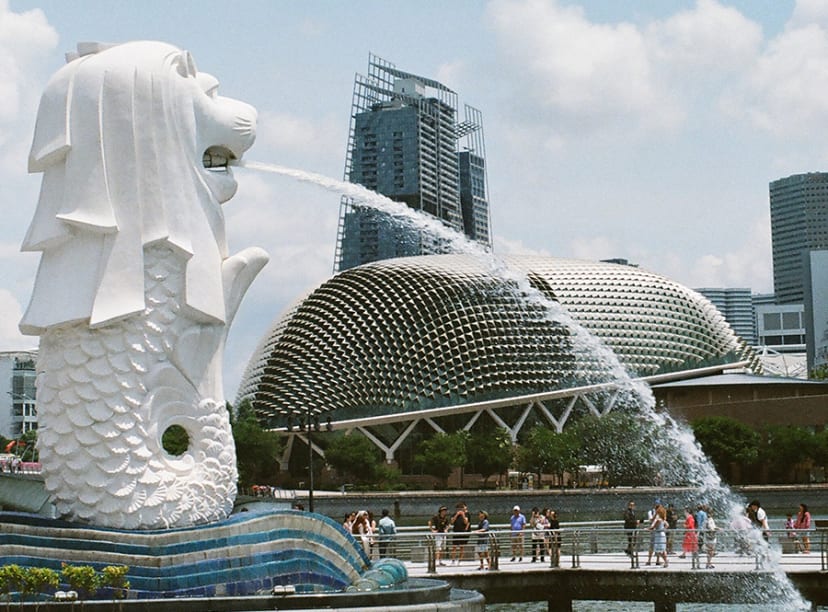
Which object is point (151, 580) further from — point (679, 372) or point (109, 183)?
point (679, 372)

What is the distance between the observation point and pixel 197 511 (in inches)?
636

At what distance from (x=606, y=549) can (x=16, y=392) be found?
112726 mm

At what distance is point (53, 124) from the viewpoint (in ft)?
52.7

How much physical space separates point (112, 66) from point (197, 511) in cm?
527

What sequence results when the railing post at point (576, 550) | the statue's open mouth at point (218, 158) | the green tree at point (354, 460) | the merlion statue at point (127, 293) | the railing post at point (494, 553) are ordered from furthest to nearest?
the green tree at point (354, 460) → the railing post at point (576, 550) → the railing post at point (494, 553) → the statue's open mouth at point (218, 158) → the merlion statue at point (127, 293)

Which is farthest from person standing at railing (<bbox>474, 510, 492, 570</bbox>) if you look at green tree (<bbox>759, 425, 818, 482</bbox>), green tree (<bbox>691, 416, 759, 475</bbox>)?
green tree (<bbox>759, 425, 818, 482</bbox>)

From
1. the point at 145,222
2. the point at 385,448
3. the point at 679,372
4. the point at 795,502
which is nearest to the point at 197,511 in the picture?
the point at 145,222

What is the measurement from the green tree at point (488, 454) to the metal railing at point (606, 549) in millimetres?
49393

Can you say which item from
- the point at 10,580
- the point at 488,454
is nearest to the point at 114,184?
the point at 10,580

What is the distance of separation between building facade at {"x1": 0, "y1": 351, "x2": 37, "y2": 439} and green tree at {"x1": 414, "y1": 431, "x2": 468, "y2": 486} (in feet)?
195

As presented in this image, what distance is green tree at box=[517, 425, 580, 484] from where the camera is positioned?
229 feet

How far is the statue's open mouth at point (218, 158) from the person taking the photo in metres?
17.4

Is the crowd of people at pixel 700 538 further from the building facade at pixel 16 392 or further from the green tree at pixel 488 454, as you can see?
the building facade at pixel 16 392

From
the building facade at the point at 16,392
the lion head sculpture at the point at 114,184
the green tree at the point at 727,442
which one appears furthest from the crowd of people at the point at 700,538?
the building facade at the point at 16,392
